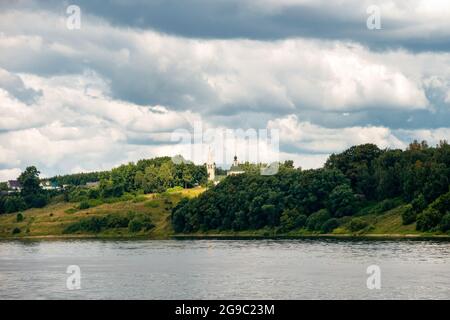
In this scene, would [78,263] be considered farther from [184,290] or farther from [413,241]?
[413,241]

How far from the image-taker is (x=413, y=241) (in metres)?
188

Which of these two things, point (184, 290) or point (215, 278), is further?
point (215, 278)
